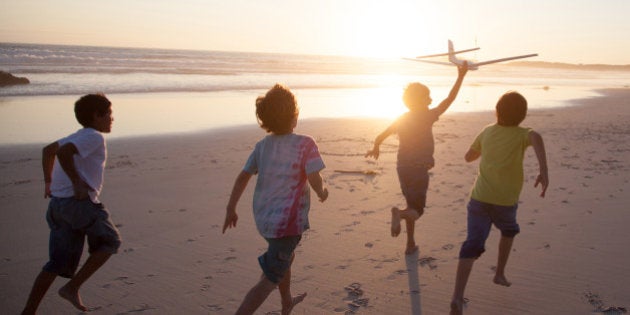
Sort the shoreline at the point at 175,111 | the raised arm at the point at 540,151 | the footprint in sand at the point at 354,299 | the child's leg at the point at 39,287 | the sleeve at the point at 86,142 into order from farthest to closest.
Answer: the shoreline at the point at 175,111
the footprint in sand at the point at 354,299
the raised arm at the point at 540,151
the child's leg at the point at 39,287
the sleeve at the point at 86,142

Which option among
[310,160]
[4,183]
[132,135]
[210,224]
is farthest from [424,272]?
[132,135]

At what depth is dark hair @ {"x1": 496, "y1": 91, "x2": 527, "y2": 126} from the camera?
3.55m

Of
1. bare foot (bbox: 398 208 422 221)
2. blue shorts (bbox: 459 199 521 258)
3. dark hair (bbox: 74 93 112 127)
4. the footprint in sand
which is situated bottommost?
the footprint in sand

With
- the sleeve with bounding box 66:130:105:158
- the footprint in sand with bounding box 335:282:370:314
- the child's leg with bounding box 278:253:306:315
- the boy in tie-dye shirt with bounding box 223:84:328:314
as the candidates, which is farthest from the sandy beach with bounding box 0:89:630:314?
the sleeve with bounding box 66:130:105:158

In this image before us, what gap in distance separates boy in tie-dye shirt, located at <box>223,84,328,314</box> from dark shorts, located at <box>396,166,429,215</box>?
68.4 inches

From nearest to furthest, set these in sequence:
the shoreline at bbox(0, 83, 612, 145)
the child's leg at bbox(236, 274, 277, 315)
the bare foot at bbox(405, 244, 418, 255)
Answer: the child's leg at bbox(236, 274, 277, 315)
the bare foot at bbox(405, 244, 418, 255)
the shoreline at bbox(0, 83, 612, 145)

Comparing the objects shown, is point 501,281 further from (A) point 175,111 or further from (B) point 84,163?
(A) point 175,111

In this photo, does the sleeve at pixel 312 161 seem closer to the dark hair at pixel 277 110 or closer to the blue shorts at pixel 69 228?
the dark hair at pixel 277 110

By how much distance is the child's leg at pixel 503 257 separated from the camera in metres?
3.79

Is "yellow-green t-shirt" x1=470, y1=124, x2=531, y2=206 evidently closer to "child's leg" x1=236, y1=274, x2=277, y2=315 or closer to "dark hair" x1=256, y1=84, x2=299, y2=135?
"dark hair" x1=256, y1=84, x2=299, y2=135

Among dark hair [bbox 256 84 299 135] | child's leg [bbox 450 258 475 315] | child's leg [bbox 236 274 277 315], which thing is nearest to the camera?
dark hair [bbox 256 84 299 135]

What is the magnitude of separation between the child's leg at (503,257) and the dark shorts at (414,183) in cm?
93

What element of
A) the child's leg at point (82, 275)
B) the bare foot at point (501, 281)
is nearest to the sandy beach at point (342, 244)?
the bare foot at point (501, 281)

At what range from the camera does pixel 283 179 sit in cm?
301
